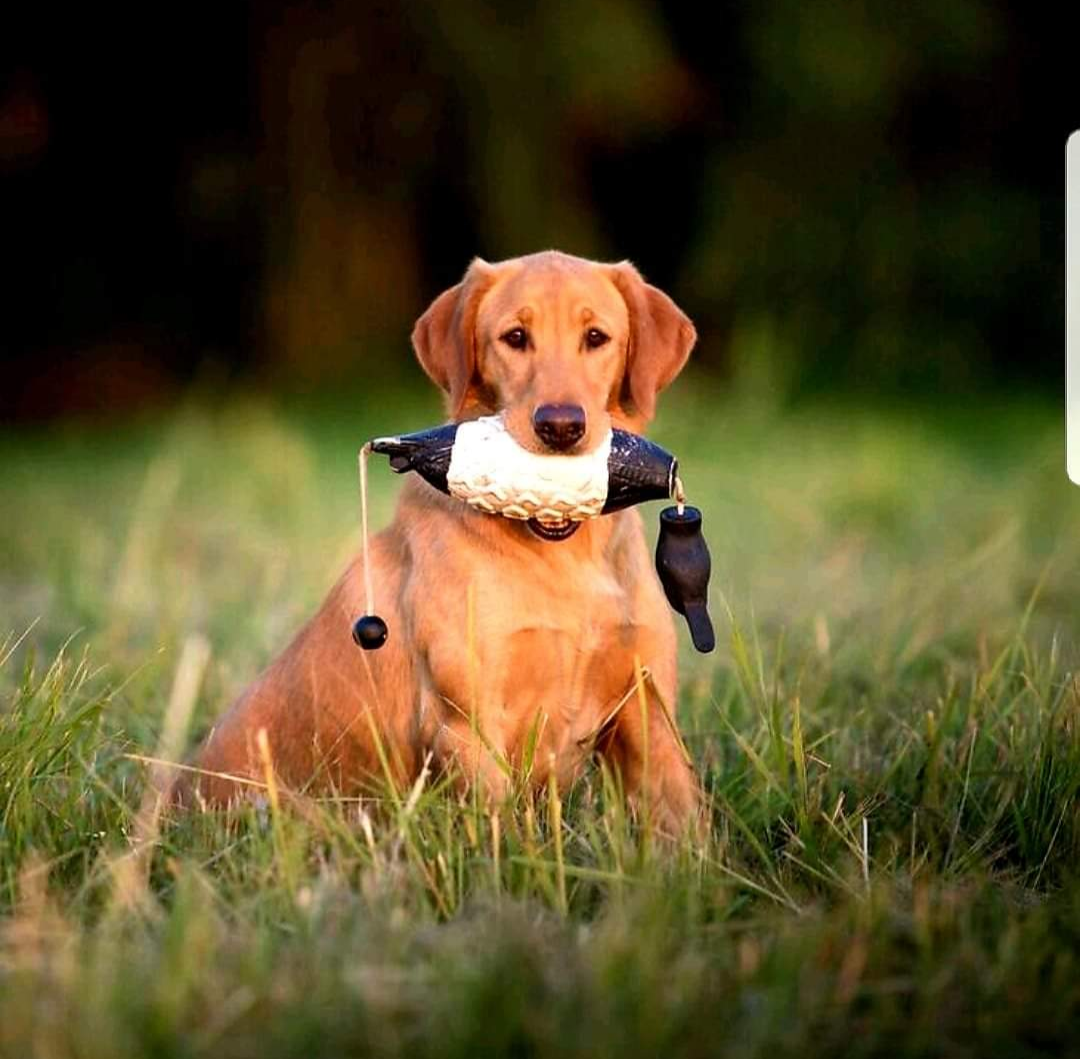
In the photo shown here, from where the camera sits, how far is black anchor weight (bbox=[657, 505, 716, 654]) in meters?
3.71

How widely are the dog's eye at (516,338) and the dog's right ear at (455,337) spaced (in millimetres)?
107

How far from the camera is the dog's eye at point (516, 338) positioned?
4129 millimetres

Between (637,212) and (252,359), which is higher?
(637,212)

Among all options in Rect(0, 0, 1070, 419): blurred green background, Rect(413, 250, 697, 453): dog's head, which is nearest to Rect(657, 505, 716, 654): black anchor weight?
Rect(413, 250, 697, 453): dog's head

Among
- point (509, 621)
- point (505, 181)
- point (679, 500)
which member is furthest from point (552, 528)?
point (505, 181)

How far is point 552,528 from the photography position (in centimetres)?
396

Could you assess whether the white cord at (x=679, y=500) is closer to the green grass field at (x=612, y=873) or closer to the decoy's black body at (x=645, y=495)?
the decoy's black body at (x=645, y=495)

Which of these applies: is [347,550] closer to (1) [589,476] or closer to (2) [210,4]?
(1) [589,476]

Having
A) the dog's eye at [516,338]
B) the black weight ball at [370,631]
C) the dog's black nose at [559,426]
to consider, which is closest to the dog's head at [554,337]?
the dog's eye at [516,338]

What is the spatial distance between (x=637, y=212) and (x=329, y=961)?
14.3 m

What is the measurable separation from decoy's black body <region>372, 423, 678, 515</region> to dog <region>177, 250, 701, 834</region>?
77 millimetres

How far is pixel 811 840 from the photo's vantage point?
11.4 feet

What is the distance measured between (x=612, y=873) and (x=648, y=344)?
4.54ft

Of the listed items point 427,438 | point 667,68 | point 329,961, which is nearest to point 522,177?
point 667,68
